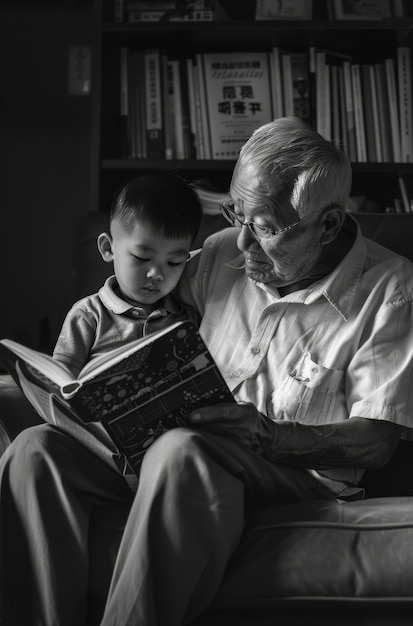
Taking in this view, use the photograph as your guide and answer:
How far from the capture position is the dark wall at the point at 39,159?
2875 mm

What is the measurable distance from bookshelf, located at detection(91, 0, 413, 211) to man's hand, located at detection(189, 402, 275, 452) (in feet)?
4.42

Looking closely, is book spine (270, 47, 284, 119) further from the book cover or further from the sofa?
the sofa

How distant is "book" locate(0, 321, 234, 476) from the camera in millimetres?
1183

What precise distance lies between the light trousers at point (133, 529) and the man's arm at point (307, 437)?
30 millimetres

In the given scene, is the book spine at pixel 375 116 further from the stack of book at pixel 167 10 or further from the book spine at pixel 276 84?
the stack of book at pixel 167 10

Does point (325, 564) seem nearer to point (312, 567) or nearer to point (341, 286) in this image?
point (312, 567)

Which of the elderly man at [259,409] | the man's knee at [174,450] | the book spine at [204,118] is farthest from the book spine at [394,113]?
the man's knee at [174,450]

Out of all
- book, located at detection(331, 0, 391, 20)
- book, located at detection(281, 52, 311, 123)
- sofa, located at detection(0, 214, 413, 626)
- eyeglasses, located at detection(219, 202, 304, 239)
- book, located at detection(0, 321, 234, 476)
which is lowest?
sofa, located at detection(0, 214, 413, 626)

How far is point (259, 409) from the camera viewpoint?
5.05 feet

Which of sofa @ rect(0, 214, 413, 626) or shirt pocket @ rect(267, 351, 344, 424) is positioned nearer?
sofa @ rect(0, 214, 413, 626)

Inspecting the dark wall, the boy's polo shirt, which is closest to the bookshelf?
the dark wall

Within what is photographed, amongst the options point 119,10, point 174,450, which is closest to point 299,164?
point 174,450

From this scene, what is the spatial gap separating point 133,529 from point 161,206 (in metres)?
0.65

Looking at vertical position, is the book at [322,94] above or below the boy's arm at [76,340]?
above
